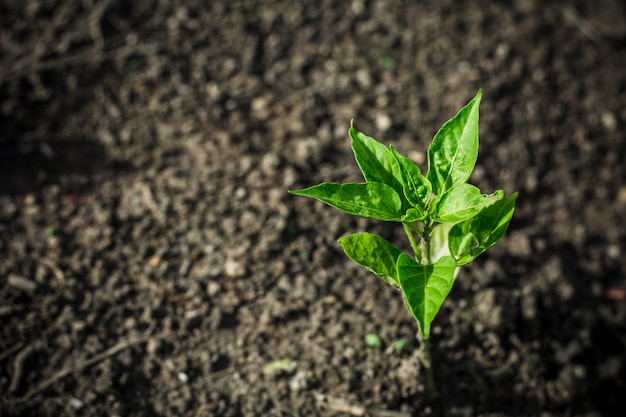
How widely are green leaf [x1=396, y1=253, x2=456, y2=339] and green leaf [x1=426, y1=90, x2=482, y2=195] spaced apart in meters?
0.22

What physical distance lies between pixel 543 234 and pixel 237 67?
5.85ft

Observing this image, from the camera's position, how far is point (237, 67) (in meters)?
3.05

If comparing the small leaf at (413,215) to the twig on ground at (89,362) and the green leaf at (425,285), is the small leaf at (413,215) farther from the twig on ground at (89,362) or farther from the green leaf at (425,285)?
the twig on ground at (89,362)

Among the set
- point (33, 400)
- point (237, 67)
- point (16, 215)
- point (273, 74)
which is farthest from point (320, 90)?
point (33, 400)

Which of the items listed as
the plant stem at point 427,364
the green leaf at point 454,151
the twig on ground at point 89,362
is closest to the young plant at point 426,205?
the green leaf at point 454,151

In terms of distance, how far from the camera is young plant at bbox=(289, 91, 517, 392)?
4.72ft

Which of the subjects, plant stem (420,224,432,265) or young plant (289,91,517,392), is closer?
young plant (289,91,517,392)

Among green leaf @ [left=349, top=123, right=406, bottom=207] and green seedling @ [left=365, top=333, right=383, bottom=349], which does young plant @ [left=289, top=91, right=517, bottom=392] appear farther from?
green seedling @ [left=365, top=333, right=383, bottom=349]

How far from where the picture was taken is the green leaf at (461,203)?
55.8 inches

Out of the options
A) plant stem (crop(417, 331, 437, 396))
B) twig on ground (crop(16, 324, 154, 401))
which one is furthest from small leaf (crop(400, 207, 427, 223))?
twig on ground (crop(16, 324, 154, 401))

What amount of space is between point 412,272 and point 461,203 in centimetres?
22

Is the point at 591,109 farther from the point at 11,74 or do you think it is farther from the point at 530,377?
the point at 11,74

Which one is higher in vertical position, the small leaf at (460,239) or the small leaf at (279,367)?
the small leaf at (460,239)

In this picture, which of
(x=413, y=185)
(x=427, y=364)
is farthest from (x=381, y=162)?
(x=427, y=364)
